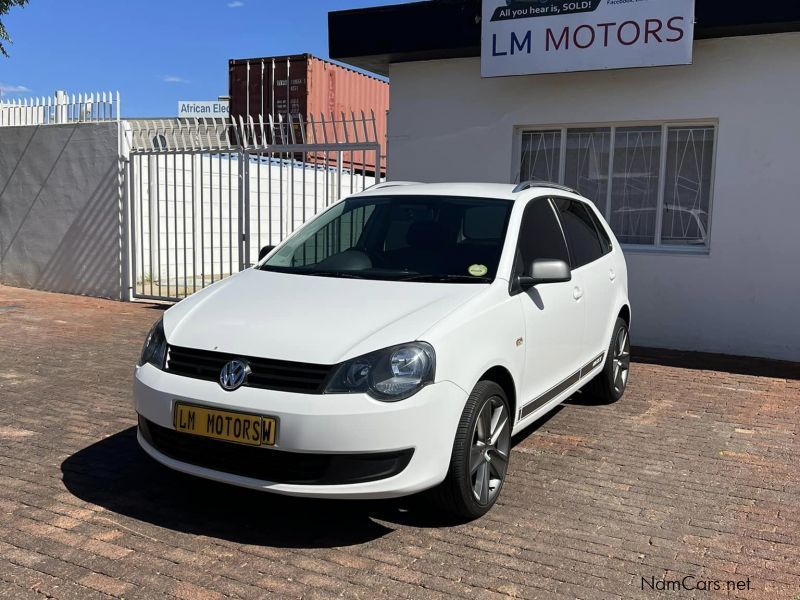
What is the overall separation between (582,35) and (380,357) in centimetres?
619

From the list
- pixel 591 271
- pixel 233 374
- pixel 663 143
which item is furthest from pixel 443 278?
pixel 663 143

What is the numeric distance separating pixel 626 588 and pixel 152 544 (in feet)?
7.05

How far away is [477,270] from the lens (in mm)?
4211

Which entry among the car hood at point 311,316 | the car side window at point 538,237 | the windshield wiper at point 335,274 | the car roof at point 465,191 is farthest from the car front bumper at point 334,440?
the car roof at point 465,191

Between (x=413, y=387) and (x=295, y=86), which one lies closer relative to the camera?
(x=413, y=387)

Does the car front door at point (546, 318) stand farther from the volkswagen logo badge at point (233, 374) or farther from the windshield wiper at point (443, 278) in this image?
the volkswagen logo badge at point (233, 374)

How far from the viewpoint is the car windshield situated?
4305mm

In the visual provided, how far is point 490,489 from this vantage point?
3.91m

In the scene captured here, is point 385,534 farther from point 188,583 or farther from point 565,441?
point 565,441

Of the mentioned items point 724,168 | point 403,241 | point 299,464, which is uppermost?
point 724,168

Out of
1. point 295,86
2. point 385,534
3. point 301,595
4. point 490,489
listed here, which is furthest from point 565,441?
point 295,86

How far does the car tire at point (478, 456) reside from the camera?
3.55m

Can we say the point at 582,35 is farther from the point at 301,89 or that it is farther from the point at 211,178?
the point at 301,89

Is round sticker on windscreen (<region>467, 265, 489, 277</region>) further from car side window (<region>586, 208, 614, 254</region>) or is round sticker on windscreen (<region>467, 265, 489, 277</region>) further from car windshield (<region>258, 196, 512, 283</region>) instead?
car side window (<region>586, 208, 614, 254</region>)
